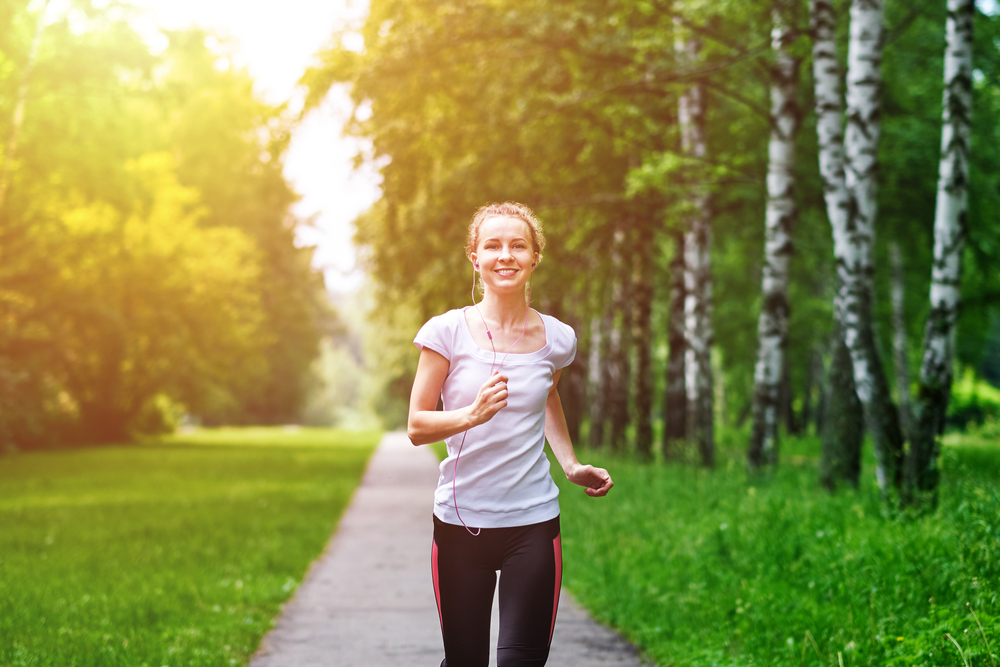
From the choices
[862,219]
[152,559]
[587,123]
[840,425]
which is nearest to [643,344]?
[587,123]

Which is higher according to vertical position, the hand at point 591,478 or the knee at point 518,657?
the hand at point 591,478

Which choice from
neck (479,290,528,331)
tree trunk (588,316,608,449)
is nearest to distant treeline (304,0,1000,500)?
tree trunk (588,316,608,449)

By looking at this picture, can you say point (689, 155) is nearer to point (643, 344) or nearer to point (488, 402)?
point (643, 344)

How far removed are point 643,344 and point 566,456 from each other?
14.9 m

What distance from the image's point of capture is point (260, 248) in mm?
51156

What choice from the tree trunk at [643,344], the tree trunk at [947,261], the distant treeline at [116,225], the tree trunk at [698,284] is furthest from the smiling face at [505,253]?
the tree trunk at [643,344]

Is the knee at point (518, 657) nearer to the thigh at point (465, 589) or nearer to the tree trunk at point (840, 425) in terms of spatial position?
the thigh at point (465, 589)

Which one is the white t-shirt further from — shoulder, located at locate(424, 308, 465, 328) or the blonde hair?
the blonde hair

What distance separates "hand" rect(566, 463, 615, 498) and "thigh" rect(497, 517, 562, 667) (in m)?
0.21

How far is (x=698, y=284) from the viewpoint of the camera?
53.8 feet

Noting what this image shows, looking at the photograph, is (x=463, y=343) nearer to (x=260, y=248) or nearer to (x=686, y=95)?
(x=686, y=95)

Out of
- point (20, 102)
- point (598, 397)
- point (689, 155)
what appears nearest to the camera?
point (689, 155)

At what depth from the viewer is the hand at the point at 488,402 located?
291 centimetres

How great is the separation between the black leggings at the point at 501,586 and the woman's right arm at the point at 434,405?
0.43 metres
